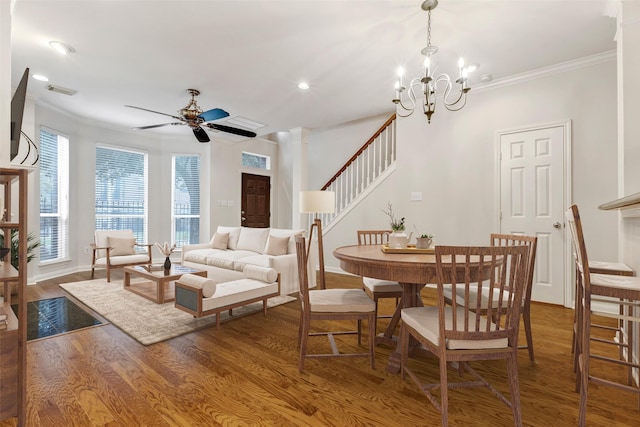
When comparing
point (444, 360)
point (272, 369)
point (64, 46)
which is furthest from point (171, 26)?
point (444, 360)

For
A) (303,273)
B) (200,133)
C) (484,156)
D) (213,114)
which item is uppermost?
(213,114)

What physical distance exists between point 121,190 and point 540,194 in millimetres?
7097

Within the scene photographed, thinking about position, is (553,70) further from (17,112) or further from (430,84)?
(17,112)

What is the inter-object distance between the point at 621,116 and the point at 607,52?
127 centimetres

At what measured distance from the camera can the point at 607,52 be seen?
10.8 feet

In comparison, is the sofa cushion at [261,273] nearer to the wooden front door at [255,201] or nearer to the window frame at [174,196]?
the window frame at [174,196]

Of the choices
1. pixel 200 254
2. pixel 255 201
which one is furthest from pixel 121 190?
pixel 255 201

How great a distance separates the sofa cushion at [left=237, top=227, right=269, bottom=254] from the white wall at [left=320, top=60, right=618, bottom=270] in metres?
1.71

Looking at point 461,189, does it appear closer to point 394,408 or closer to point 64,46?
point 394,408

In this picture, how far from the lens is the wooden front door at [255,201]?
25.1 feet

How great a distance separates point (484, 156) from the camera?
4098 millimetres

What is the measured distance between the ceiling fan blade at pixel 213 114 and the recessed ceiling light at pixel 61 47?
1.40 m

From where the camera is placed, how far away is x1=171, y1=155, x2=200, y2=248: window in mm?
6965

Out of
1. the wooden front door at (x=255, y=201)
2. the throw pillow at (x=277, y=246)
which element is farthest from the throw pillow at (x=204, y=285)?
the wooden front door at (x=255, y=201)
